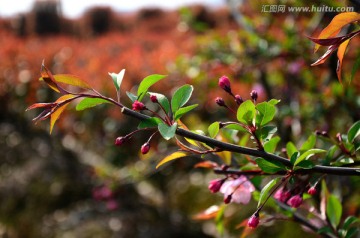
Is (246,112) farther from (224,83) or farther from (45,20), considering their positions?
(45,20)

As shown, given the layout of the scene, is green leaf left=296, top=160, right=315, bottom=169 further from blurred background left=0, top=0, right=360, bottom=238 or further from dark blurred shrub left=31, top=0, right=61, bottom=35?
dark blurred shrub left=31, top=0, right=61, bottom=35

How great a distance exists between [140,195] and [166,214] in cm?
45

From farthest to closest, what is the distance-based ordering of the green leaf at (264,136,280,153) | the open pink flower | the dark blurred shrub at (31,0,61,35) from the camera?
the dark blurred shrub at (31,0,61,35)
the open pink flower
the green leaf at (264,136,280,153)

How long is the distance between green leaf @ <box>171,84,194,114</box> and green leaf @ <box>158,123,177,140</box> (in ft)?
0.29

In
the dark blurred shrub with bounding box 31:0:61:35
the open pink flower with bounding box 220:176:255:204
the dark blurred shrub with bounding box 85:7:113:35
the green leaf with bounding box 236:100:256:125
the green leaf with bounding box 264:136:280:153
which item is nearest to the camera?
the green leaf with bounding box 236:100:256:125

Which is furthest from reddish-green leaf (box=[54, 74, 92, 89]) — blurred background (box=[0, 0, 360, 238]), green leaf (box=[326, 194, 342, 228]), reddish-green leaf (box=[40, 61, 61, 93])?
blurred background (box=[0, 0, 360, 238])

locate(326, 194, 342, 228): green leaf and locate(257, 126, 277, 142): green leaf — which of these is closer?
locate(257, 126, 277, 142): green leaf

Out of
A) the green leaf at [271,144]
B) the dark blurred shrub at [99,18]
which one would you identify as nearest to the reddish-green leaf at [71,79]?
the green leaf at [271,144]

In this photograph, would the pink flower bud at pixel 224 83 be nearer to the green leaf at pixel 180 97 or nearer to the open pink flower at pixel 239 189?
the green leaf at pixel 180 97

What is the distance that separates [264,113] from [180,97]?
152 millimetres

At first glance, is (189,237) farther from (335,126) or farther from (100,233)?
(335,126)

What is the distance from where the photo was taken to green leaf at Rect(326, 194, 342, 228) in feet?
4.16

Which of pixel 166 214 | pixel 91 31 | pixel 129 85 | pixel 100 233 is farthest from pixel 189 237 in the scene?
pixel 91 31

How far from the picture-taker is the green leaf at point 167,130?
0.76 meters
